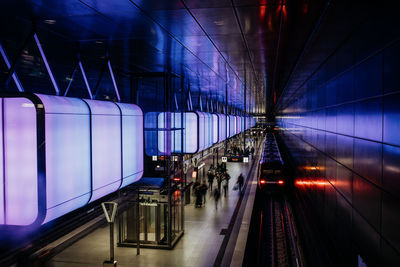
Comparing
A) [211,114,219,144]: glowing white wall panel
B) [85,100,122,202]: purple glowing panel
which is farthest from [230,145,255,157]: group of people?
[85,100,122,202]: purple glowing panel

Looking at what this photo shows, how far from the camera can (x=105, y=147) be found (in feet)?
14.1

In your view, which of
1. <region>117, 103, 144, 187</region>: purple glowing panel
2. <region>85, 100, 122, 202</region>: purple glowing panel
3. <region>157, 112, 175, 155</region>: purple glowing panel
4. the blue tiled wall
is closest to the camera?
<region>85, 100, 122, 202</region>: purple glowing panel

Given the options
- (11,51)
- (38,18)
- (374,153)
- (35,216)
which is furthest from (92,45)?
(374,153)

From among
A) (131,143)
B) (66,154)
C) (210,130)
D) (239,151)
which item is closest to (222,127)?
(210,130)

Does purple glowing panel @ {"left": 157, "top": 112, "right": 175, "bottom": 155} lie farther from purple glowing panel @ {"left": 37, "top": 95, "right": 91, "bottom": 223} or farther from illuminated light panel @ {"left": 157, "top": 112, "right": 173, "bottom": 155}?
purple glowing panel @ {"left": 37, "top": 95, "right": 91, "bottom": 223}

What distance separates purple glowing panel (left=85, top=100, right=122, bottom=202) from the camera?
13.2 feet

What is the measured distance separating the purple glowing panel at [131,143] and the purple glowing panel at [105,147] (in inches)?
5.4

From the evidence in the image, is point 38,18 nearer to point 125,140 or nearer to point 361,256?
point 125,140

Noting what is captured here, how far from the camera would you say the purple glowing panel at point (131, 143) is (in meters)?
4.83

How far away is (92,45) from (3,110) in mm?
4359

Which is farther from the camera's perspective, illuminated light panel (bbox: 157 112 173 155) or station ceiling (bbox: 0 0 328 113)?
illuminated light panel (bbox: 157 112 173 155)

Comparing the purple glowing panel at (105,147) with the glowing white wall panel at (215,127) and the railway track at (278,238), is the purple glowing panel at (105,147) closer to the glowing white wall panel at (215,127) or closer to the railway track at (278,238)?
the glowing white wall panel at (215,127)

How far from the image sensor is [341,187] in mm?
7902

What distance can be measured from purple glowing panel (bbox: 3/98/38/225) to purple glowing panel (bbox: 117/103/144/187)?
180 cm
